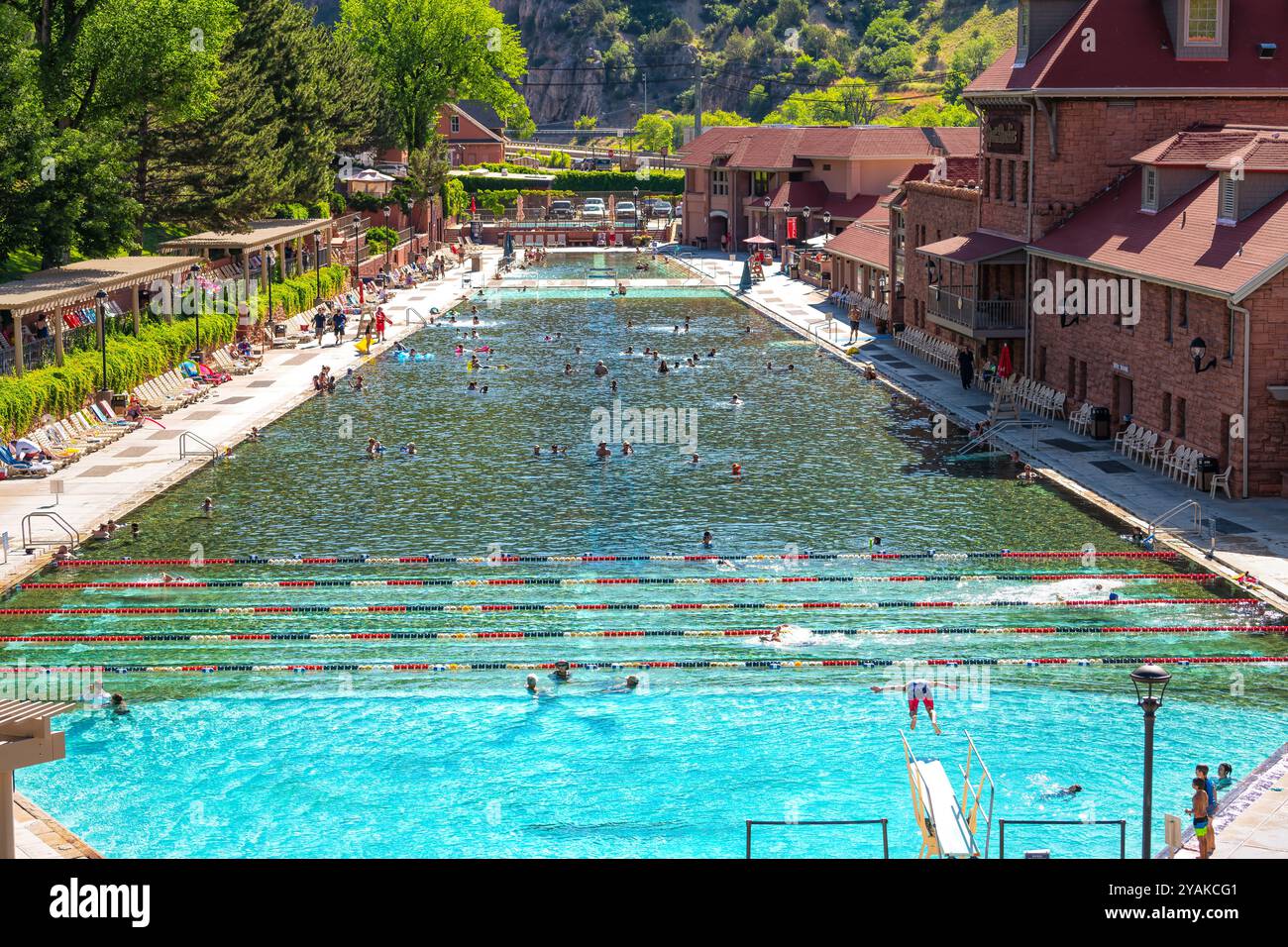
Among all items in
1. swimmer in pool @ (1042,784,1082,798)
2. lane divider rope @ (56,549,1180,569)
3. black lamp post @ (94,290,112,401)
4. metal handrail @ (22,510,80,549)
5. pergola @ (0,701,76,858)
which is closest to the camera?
pergola @ (0,701,76,858)

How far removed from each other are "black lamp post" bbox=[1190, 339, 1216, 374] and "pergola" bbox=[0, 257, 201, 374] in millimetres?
34897

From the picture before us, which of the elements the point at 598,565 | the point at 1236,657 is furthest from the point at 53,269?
the point at 1236,657

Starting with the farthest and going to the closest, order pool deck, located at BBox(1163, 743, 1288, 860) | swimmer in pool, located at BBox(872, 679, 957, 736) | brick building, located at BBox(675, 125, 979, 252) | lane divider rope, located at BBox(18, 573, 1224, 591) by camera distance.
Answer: brick building, located at BBox(675, 125, 979, 252)
lane divider rope, located at BBox(18, 573, 1224, 591)
swimmer in pool, located at BBox(872, 679, 957, 736)
pool deck, located at BBox(1163, 743, 1288, 860)

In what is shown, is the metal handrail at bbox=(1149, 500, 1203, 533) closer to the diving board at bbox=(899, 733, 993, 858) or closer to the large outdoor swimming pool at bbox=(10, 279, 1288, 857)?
the large outdoor swimming pool at bbox=(10, 279, 1288, 857)

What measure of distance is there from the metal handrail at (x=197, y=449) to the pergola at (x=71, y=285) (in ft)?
18.2

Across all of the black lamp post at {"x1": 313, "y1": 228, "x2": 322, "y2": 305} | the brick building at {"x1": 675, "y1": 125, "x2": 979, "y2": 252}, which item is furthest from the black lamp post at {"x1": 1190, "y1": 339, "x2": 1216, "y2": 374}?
the black lamp post at {"x1": 313, "y1": 228, "x2": 322, "y2": 305}

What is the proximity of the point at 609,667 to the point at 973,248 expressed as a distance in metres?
36.2

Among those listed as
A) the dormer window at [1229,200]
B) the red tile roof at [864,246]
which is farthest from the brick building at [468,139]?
the dormer window at [1229,200]

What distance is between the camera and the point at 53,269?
6047cm

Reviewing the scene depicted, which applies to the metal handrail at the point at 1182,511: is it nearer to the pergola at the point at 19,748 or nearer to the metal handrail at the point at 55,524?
the metal handrail at the point at 55,524

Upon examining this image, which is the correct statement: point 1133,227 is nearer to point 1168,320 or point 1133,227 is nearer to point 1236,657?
point 1168,320

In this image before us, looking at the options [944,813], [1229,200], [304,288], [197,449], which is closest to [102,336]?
[197,449]

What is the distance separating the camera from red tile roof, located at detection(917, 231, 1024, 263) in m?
59.1

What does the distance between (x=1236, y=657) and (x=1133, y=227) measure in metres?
24.6
